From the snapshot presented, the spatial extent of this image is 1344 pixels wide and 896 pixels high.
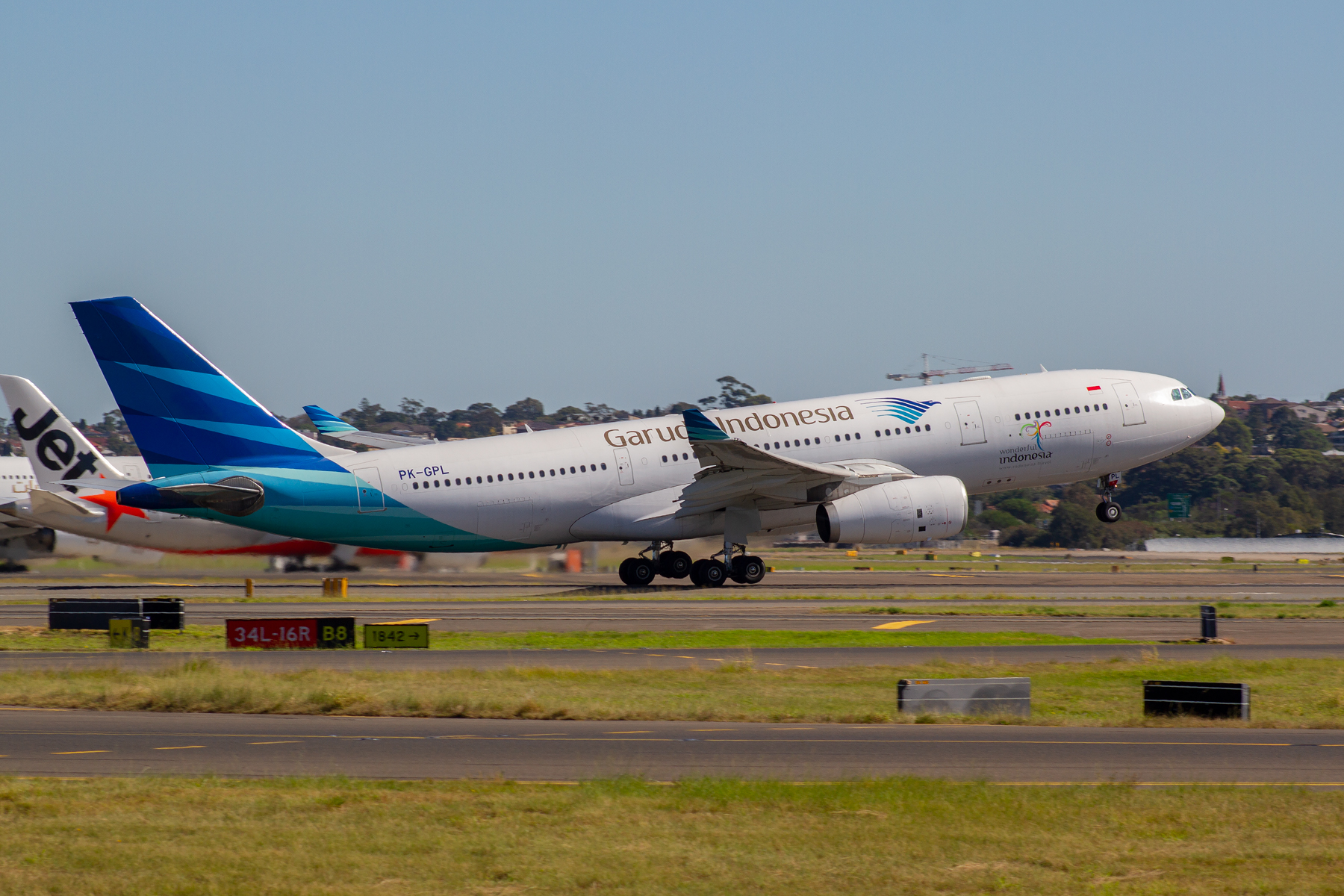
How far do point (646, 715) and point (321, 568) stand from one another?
32.5 metres

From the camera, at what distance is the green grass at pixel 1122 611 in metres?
38.8

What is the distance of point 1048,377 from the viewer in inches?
1924

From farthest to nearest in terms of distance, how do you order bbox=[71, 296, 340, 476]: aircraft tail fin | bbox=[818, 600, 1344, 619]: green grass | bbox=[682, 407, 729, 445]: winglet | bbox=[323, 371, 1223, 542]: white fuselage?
1. bbox=[323, 371, 1223, 542]: white fuselage
2. bbox=[682, 407, 729, 445]: winglet
3. bbox=[71, 296, 340, 476]: aircraft tail fin
4. bbox=[818, 600, 1344, 619]: green grass

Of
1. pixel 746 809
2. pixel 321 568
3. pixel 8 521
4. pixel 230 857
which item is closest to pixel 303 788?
pixel 230 857

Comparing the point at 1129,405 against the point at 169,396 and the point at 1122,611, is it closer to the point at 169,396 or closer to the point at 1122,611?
the point at 1122,611

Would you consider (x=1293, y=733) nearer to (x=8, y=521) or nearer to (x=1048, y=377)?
(x=1048, y=377)

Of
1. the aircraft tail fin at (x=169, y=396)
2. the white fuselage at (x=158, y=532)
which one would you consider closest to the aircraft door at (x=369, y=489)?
the aircraft tail fin at (x=169, y=396)

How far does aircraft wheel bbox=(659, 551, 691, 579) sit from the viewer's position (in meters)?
47.8

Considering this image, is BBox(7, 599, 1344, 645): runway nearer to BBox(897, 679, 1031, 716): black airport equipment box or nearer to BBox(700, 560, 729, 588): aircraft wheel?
BBox(700, 560, 729, 588): aircraft wheel

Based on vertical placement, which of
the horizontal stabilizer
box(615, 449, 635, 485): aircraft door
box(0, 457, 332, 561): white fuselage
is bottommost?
box(0, 457, 332, 561): white fuselage

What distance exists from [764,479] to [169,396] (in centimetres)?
1855

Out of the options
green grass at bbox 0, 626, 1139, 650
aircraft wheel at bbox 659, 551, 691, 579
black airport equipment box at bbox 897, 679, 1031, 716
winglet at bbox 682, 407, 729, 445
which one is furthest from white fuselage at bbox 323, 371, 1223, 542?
black airport equipment box at bbox 897, 679, 1031, 716

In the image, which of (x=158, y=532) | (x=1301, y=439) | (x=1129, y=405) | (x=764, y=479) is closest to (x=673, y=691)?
(x=764, y=479)

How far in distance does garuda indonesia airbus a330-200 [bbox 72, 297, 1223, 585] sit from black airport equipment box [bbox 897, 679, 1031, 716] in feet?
70.5
